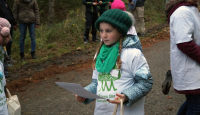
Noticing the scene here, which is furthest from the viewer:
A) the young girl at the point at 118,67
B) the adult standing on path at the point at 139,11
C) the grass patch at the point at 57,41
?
the adult standing on path at the point at 139,11

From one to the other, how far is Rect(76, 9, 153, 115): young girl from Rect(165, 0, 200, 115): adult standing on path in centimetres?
48

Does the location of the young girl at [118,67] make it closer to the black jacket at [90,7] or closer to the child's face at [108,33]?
the child's face at [108,33]

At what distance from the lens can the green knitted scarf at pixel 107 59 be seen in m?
2.20

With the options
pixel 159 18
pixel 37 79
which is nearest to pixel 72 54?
pixel 37 79

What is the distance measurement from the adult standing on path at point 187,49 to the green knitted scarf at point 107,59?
672 mm

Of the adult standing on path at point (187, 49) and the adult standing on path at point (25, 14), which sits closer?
the adult standing on path at point (187, 49)

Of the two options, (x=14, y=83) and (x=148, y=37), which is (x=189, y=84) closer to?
(x=14, y=83)

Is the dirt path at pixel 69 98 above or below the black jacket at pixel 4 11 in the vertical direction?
below

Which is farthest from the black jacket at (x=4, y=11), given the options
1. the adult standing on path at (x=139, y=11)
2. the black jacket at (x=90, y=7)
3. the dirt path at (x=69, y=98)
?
the adult standing on path at (x=139, y=11)

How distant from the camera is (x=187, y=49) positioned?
2348 millimetres

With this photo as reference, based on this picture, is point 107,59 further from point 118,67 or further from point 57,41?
point 57,41

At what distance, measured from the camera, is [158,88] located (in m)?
4.82

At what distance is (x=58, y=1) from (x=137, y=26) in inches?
445

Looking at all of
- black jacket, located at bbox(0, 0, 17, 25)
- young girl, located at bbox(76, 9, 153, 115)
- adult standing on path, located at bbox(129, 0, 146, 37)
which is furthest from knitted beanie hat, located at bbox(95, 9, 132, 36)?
adult standing on path, located at bbox(129, 0, 146, 37)
